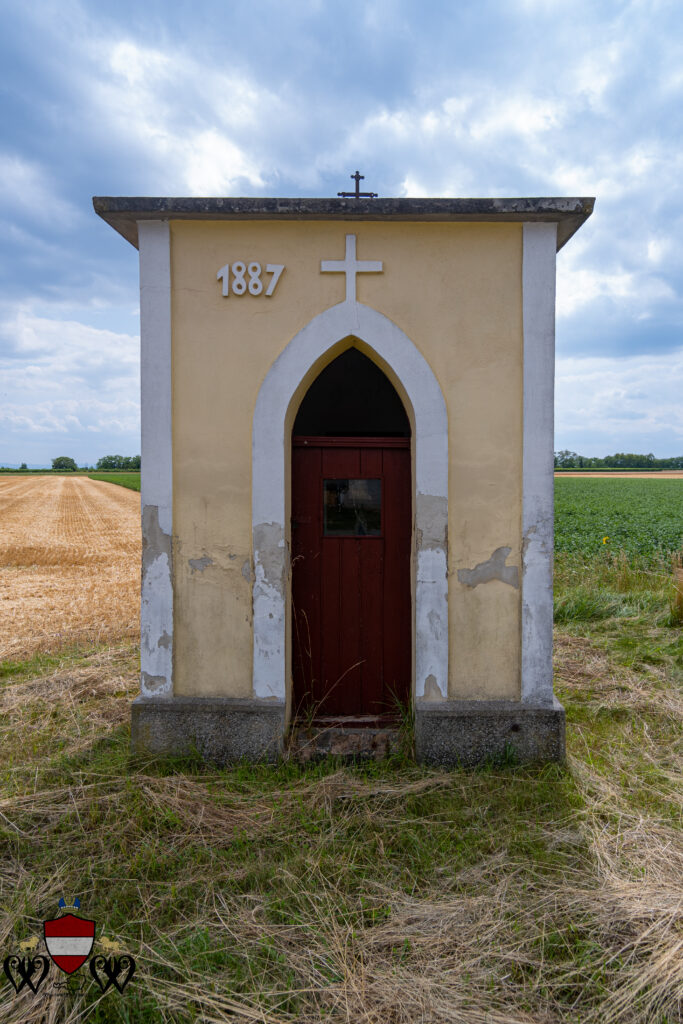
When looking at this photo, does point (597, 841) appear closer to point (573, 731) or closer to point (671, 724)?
point (573, 731)

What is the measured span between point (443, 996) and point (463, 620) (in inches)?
89.9

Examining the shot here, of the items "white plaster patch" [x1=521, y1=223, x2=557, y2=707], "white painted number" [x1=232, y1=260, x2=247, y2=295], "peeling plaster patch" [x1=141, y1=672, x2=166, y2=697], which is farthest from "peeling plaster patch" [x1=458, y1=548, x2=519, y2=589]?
"white painted number" [x1=232, y1=260, x2=247, y2=295]

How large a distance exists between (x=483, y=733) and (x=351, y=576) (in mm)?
1587

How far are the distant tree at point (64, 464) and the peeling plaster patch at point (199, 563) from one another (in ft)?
373

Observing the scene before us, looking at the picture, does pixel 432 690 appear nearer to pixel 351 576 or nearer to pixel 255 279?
pixel 351 576

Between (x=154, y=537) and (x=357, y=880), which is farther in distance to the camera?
(x=154, y=537)

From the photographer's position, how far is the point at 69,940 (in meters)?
2.50

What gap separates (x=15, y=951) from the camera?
2531 mm

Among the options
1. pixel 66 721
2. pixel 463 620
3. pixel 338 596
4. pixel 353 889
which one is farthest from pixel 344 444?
pixel 66 721

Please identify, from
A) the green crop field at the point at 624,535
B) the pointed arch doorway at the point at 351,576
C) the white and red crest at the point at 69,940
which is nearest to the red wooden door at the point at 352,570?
the pointed arch doorway at the point at 351,576

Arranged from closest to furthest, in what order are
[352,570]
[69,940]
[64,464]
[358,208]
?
[69,940] → [358,208] → [352,570] → [64,464]

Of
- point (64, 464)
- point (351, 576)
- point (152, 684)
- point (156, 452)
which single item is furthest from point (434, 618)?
point (64, 464)

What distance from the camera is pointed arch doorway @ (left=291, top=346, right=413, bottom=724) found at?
15.3 ft

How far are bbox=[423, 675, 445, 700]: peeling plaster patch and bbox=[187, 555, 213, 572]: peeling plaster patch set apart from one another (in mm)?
1889
